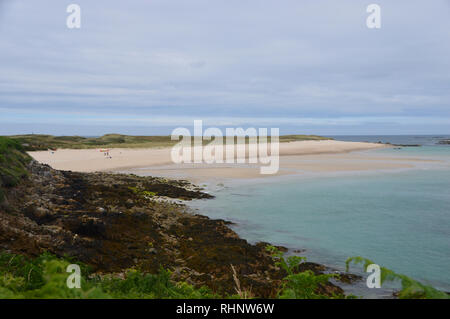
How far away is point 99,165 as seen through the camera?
1284 inches

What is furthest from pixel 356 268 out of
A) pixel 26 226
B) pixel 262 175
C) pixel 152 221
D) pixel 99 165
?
pixel 99 165

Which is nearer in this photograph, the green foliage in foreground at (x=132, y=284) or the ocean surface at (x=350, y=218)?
the green foliage in foreground at (x=132, y=284)

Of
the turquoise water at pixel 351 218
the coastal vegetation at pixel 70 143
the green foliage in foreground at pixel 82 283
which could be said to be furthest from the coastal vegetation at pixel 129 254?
the coastal vegetation at pixel 70 143

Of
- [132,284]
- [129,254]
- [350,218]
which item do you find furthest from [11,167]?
[350,218]

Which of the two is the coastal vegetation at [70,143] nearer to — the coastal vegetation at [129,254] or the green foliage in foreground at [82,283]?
the coastal vegetation at [129,254]

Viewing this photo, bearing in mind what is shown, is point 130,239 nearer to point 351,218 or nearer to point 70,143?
point 351,218

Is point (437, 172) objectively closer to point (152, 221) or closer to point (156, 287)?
point (152, 221)

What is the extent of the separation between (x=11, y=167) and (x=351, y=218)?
16.7m

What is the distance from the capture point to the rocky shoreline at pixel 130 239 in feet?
24.0

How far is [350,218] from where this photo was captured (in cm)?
1535

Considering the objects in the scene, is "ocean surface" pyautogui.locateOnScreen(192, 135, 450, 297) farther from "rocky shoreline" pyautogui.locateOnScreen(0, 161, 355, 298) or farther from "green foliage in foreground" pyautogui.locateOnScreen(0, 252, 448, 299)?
"green foliage in foreground" pyautogui.locateOnScreen(0, 252, 448, 299)

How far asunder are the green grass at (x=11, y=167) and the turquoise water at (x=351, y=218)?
28.1ft
